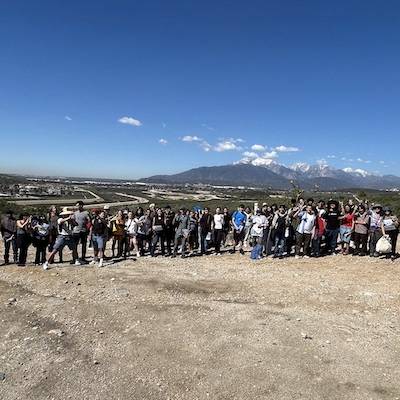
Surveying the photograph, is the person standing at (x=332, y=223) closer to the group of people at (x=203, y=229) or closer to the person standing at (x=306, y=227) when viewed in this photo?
→ the group of people at (x=203, y=229)

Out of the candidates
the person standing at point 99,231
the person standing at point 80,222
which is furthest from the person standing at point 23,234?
the person standing at point 99,231

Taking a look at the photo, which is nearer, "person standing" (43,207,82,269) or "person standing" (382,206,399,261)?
"person standing" (43,207,82,269)

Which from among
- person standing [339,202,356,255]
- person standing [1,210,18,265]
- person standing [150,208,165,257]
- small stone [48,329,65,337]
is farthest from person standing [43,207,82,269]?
person standing [339,202,356,255]

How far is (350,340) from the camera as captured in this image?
5695 millimetres

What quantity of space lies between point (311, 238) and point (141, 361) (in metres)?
7.58

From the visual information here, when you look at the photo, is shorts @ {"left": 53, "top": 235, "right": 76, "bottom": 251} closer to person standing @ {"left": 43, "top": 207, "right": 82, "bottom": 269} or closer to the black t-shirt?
person standing @ {"left": 43, "top": 207, "right": 82, "bottom": 269}

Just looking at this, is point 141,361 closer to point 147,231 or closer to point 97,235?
point 97,235

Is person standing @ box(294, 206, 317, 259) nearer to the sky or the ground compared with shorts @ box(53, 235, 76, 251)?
nearer to the sky

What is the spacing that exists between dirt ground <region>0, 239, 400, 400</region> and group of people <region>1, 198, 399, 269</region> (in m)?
1.24

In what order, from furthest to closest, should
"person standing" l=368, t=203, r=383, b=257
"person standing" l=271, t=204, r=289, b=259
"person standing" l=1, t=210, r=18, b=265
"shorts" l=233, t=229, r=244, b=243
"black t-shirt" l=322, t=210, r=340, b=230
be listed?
"shorts" l=233, t=229, r=244, b=243, "black t-shirt" l=322, t=210, r=340, b=230, "person standing" l=271, t=204, r=289, b=259, "person standing" l=1, t=210, r=18, b=265, "person standing" l=368, t=203, r=383, b=257

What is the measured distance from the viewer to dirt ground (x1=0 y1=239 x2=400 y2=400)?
4.63 metres

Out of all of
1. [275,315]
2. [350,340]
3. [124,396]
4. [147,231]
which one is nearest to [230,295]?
[275,315]

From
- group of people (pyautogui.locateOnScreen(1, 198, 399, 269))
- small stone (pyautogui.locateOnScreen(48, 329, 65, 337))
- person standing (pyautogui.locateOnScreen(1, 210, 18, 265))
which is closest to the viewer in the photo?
small stone (pyautogui.locateOnScreen(48, 329, 65, 337))

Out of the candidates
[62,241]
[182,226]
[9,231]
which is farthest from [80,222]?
[182,226]
